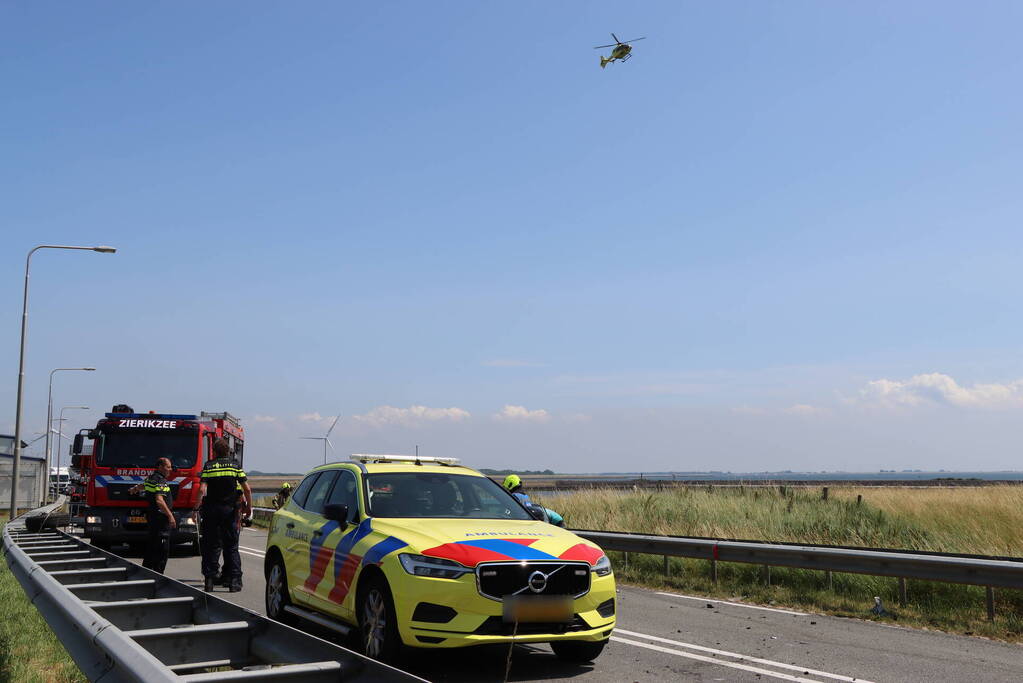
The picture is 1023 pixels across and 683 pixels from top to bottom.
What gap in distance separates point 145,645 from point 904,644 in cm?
741

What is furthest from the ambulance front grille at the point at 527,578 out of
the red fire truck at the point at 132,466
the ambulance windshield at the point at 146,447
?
the ambulance windshield at the point at 146,447

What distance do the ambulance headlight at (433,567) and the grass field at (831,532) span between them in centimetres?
608

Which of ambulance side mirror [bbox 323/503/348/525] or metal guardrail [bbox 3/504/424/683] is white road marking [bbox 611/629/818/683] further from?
metal guardrail [bbox 3/504/424/683]

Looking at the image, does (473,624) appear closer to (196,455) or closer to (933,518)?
(933,518)

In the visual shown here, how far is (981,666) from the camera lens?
8.20 meters

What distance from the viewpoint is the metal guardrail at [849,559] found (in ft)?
33.4

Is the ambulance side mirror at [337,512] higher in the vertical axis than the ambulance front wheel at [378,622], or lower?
higher

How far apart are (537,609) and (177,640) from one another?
10.2 ft

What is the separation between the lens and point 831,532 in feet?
53.1


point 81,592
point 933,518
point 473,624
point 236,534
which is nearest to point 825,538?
point 933,518

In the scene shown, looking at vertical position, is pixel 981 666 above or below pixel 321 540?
below

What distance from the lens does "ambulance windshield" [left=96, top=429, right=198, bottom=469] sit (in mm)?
18469

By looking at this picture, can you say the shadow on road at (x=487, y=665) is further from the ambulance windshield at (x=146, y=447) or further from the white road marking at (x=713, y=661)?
the ambulance windshield at (x=146, y=447)

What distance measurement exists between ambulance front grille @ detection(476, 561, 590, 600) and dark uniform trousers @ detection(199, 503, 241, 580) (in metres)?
6.01
